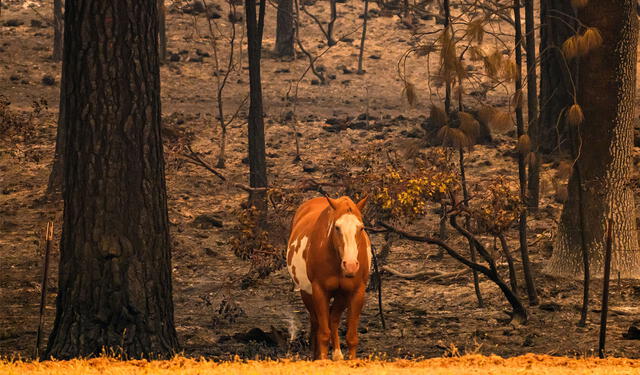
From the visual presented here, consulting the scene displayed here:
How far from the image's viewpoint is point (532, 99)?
20.6m

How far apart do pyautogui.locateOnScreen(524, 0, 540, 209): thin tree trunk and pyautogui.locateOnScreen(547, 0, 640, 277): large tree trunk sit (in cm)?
94

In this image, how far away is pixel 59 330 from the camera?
40.1 feet

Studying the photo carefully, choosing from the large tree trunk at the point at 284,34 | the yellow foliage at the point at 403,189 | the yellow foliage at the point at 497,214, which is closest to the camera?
the yellow foliage at the point at 403,189

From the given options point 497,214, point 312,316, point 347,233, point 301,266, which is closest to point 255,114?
point 497,214

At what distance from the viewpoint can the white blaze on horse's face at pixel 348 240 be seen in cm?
1078

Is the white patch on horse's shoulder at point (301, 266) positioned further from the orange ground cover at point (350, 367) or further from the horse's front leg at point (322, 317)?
the orange ground cover at point (350, 367)

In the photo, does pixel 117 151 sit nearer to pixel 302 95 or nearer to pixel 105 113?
pixel 105 113

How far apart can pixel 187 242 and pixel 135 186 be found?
32.7 ft

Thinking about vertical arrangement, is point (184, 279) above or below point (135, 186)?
below

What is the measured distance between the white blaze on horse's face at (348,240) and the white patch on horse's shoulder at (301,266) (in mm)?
1102

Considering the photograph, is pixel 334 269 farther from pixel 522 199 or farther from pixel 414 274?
pixel 414 274

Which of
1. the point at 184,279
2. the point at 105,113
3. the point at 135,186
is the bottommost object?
the point at 184,279

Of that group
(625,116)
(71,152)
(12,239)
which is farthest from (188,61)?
(71,152)

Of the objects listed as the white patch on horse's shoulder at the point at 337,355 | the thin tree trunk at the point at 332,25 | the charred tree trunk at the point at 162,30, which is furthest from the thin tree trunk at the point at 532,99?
the thin tree trunk at the point at 332,25
